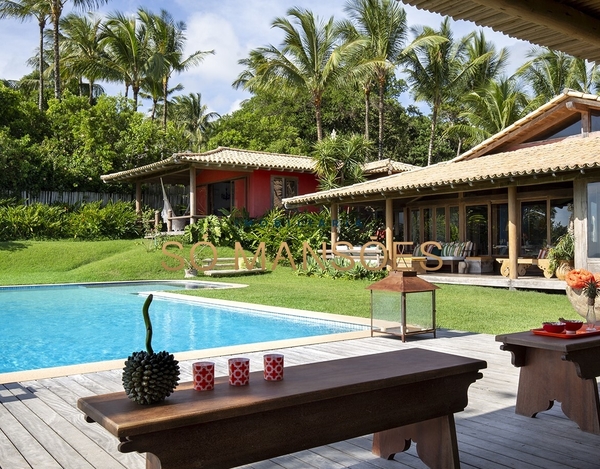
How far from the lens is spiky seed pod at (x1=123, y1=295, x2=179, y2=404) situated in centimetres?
243

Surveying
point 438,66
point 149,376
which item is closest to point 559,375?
point 149,376

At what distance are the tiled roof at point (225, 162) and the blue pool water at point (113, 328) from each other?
8.73 m

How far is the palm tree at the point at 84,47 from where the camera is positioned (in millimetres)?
29750

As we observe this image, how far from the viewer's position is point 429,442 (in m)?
3.38

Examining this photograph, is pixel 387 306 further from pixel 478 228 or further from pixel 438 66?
pixel 438 66

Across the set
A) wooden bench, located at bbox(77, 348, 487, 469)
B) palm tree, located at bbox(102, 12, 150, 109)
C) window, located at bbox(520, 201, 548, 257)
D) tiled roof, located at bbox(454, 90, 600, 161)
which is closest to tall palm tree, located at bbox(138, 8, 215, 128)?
palm tree, located at bbox(102, 12, 150, 109)

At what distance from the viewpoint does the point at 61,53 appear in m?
33.0

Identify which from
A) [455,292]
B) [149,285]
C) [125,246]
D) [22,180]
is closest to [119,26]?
[22,180]

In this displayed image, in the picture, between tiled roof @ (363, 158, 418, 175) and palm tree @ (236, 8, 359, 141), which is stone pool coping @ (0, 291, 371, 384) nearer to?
tiled roof @ (363, 158, 418, 175)

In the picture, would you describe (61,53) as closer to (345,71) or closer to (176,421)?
(345,71)

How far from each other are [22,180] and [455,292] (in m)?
17.5

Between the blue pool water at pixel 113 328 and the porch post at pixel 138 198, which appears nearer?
the blue pool water at pixel 113 328

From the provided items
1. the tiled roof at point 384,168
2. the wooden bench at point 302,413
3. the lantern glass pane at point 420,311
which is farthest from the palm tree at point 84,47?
the wooden bench at point 302,413

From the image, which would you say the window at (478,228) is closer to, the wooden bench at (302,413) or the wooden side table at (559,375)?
the wooden side table at (559,375)
